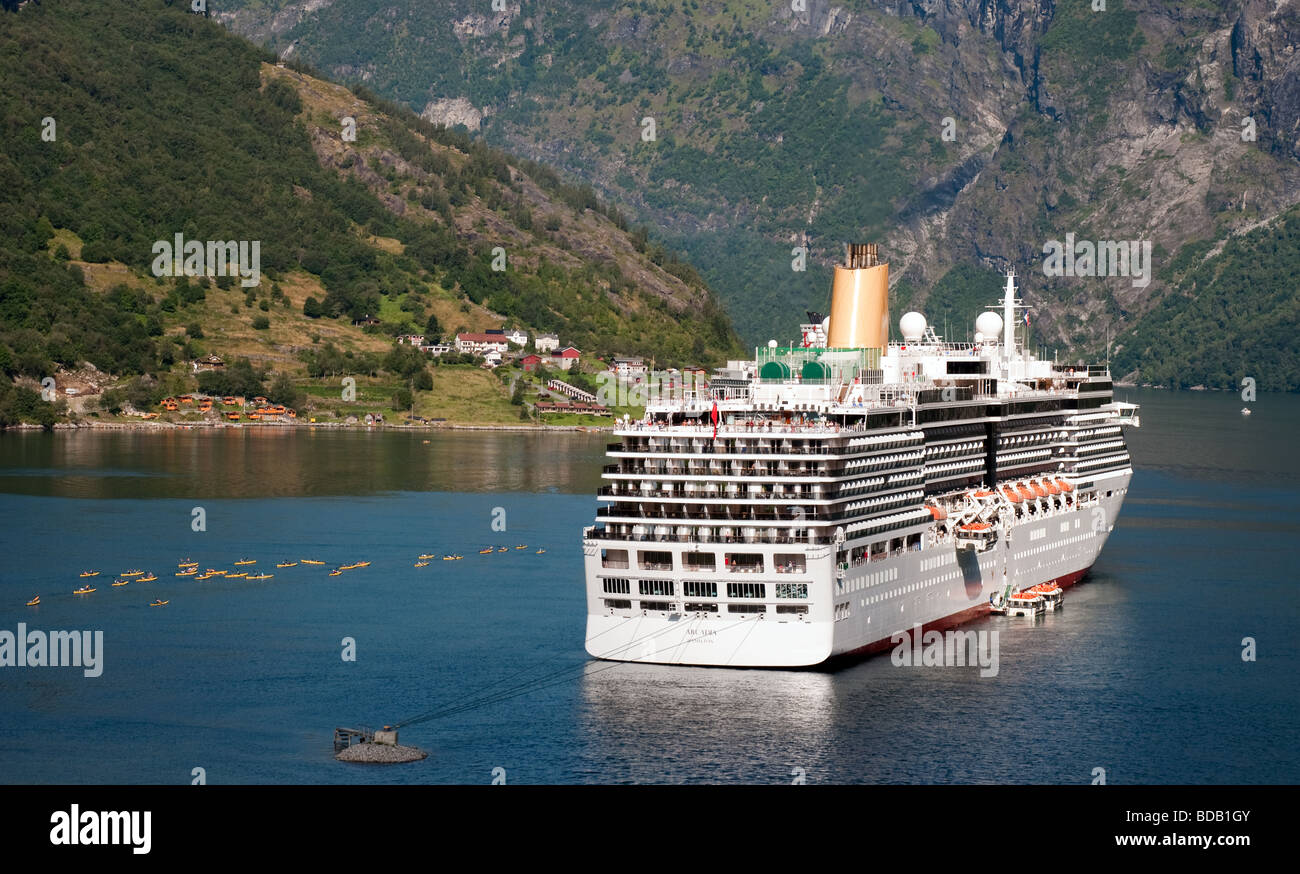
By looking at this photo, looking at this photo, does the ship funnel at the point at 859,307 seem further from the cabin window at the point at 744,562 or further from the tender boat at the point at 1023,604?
the cabin window at the point at 744,562

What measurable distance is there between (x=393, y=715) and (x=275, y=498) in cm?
7925

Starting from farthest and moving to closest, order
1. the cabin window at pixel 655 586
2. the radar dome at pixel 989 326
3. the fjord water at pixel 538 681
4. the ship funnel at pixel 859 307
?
1. the radar dome at pixel 989 326
2. the ship funnel at pixel 859 307
3. the cabin window at pixel 655 586
4. the fjord water at pixel 538 681

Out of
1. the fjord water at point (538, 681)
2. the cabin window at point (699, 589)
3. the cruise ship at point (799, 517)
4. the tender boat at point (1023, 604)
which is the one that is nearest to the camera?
the fjord water at point (538, 681)

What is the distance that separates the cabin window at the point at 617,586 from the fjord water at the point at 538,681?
10.4ft

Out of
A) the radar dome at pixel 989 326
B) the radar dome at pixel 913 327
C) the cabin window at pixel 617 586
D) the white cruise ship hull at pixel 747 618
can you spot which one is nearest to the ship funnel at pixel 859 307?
the radar dome at pixel 913 327

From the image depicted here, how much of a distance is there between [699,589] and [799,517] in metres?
4.88

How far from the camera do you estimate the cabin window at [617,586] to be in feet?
273

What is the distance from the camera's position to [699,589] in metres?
81.9

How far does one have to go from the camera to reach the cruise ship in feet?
269

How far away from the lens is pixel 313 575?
120 metres

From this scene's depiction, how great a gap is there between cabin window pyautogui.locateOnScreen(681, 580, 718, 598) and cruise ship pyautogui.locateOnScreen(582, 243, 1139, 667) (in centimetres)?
8

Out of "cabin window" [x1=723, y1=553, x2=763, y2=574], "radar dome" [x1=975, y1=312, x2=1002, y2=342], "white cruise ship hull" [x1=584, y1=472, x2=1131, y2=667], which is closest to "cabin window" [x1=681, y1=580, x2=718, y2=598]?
"white cruise ship hull" [x1=584, y1=472, x2=1131, y2=667]
